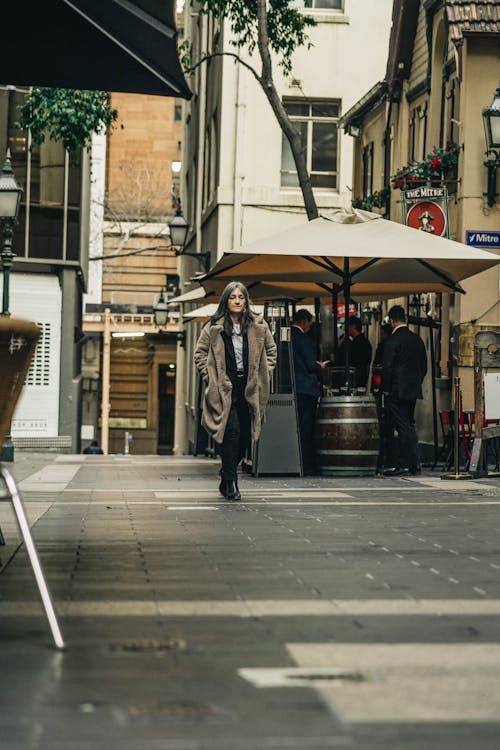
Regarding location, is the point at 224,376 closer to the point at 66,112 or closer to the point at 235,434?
the point at 235,434

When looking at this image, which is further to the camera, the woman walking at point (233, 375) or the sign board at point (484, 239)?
the sign board at point (484, 239)

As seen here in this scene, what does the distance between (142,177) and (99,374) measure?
873 centimetres

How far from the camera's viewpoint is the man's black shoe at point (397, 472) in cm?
1597

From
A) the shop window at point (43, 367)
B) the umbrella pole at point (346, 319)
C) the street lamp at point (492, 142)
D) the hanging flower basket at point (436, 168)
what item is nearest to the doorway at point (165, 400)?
the shop window at point (43, 367)

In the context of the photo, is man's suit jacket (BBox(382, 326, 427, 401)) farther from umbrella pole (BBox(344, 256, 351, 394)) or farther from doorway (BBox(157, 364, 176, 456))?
doorway (BBox(157, 364, 176, 456))

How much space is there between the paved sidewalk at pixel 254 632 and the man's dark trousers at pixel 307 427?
585 cm

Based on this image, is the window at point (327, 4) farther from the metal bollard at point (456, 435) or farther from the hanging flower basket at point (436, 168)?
the metal bollard at point (456, 435)

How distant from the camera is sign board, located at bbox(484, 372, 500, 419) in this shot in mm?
15000

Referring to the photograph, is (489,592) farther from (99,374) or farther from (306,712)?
(99,374)

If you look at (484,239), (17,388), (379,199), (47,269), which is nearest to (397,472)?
(484,239)

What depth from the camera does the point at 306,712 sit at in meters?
3.87

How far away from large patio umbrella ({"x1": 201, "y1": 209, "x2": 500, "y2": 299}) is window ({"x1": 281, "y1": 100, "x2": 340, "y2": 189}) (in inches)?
533

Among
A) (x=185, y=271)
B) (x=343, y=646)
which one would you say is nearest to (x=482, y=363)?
(x=343, y=646)

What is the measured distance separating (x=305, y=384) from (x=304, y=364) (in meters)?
0.24
